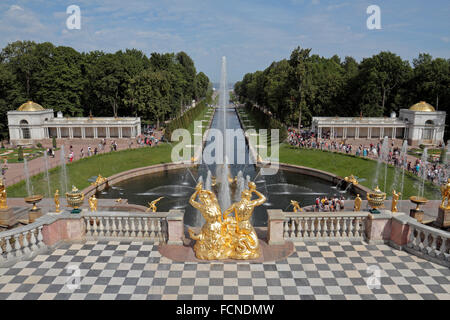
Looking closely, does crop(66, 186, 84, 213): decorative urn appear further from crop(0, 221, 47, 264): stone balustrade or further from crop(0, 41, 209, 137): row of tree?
crop(0, 41, 209, 137): row of tree

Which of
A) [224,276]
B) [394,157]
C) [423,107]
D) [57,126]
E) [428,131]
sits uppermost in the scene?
[423,107]

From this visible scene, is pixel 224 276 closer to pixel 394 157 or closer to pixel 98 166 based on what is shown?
pixel 98 166

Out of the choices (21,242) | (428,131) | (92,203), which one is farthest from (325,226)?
(428,131)

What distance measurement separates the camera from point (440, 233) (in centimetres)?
1227

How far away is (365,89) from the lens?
69.6 meters

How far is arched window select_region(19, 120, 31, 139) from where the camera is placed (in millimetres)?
61406

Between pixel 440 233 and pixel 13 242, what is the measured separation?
605 inches

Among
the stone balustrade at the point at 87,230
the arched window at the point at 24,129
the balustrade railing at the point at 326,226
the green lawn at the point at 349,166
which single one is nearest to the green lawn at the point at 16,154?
the arched window at the point at 24,129

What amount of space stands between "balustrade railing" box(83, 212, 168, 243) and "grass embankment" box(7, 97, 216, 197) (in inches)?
781

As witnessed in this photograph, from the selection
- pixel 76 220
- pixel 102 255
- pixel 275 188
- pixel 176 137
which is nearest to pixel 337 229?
pixel 102 255

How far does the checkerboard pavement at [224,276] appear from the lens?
35.1 feet

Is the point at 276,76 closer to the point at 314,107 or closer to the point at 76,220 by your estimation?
the point at 314,107

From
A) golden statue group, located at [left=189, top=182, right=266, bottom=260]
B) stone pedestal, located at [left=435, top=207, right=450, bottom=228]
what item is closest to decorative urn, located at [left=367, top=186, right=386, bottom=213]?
golden statue group, located at [left=189, top=182, right=266, bottom=260]

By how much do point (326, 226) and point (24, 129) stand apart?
6257cm
